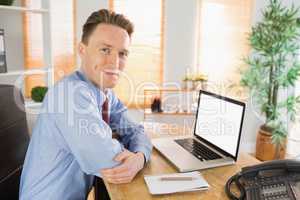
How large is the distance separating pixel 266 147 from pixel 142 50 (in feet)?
5.74

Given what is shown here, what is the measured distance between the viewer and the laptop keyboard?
124cm

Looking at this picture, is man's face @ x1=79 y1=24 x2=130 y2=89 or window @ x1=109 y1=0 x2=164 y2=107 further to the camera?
window @ x1=109 y1=0 x2=164 y2=107

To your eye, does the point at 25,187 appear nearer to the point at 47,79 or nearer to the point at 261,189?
the point at 261,189

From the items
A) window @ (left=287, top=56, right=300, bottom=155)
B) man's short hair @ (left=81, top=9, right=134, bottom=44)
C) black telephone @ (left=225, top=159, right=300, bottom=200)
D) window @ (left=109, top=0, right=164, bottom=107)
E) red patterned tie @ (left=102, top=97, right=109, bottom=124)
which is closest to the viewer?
black telephone @ (left=225, top=159, right=300, bottom=200)

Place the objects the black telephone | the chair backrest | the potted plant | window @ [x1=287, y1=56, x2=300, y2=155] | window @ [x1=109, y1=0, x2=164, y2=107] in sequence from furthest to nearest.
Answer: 1. window @ [x1=287, y1=56, x2=300, y2=155]
2. window @ [x1=109, y1=0, x2=164, y2=107]
3. the potted plant
4. the chair backrest
5. the black telephone

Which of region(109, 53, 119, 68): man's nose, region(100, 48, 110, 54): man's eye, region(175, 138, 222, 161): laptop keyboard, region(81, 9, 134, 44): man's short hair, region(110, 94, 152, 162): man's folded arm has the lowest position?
region(175, 138, 222, 161): laptop keyboard

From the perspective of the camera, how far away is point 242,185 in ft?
3.25

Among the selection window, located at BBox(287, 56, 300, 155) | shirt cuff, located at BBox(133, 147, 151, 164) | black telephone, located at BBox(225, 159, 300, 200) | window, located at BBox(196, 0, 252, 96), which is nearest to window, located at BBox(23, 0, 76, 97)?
window, located at BBox(196, 0, 252, 96)

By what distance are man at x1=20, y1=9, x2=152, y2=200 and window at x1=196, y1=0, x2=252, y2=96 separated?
7.16ft

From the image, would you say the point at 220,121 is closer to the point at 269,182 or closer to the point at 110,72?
the point at 269,182

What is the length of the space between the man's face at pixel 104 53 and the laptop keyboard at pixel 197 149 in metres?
0.48

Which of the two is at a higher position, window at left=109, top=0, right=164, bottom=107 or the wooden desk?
window at left=109, top=0, right=164, bottom=107

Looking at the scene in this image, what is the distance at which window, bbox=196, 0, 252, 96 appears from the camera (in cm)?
324

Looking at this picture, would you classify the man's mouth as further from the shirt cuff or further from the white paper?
the white paper
